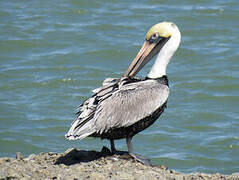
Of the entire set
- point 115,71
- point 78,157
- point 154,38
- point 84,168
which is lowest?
point 115,71

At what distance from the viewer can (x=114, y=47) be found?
16.8 metres

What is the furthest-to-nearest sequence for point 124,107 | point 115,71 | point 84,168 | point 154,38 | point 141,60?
point 115,71 < point 141,60 < point 154,38 < point 124,107 < point 84,168

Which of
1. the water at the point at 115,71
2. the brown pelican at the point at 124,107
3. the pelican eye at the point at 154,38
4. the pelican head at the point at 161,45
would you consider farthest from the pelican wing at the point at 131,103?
the water at the point at 115,71

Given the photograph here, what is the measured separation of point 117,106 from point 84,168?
3.87 feet

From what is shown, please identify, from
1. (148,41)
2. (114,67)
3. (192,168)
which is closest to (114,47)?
(114,67)

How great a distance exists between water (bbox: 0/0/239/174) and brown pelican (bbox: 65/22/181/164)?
2861mm

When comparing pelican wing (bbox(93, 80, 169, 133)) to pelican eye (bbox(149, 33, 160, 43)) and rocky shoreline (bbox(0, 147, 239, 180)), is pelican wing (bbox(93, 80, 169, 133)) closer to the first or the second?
rocky shoreline (bbox(0, 147, 239, 180))

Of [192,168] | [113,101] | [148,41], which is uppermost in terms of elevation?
[148,41]

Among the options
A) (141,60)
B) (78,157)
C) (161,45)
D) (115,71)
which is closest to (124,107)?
(78,157)

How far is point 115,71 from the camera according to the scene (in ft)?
50.2

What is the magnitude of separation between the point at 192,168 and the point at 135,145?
4.65ft

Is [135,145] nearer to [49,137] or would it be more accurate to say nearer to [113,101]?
[49,137]

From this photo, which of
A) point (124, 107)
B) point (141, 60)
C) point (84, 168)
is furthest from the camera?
point (141, 60)

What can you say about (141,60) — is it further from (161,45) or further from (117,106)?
(117,106)
